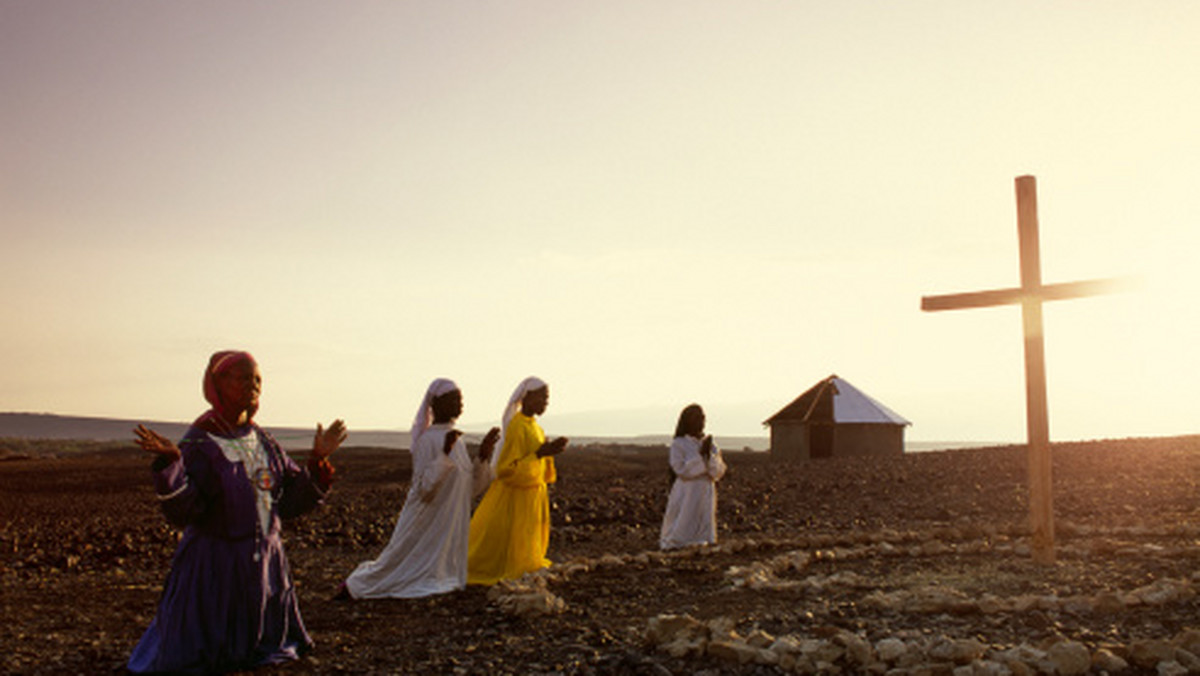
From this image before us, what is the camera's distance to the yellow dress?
10.7 m

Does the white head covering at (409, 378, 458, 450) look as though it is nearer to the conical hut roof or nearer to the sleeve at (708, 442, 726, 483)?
the sleeve at (708, 442, 726, 483)

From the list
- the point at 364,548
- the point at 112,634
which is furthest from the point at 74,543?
the point at 112,634

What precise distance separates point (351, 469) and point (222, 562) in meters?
25.7

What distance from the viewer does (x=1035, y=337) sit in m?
10.7

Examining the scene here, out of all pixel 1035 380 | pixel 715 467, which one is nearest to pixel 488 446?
pixel 715 467

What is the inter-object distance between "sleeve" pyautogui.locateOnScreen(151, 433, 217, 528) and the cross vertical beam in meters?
7.93

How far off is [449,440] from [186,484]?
3.69 metres

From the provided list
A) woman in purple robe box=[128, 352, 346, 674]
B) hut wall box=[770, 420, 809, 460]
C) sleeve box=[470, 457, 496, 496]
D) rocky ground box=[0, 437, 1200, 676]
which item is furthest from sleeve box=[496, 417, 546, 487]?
hut wall box=[770, 420, 809, 460]

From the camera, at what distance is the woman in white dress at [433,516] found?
9.95 m

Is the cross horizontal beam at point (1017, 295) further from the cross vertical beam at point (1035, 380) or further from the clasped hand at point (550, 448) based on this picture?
the clasped hand at point (550, 448)

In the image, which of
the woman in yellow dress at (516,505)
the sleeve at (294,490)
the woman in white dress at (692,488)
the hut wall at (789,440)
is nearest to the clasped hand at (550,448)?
the woman in yellow dress at (516,505)

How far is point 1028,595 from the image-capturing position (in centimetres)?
823

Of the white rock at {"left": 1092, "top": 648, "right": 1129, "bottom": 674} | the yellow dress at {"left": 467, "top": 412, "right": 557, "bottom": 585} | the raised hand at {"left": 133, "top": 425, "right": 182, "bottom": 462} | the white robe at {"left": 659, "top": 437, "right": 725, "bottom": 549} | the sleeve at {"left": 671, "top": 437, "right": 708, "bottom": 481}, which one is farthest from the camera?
the sleeve at {"left": 671, "top": 437, "right": 708, "bottom": 481}

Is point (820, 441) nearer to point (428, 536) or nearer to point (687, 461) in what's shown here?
point (687, 461)
